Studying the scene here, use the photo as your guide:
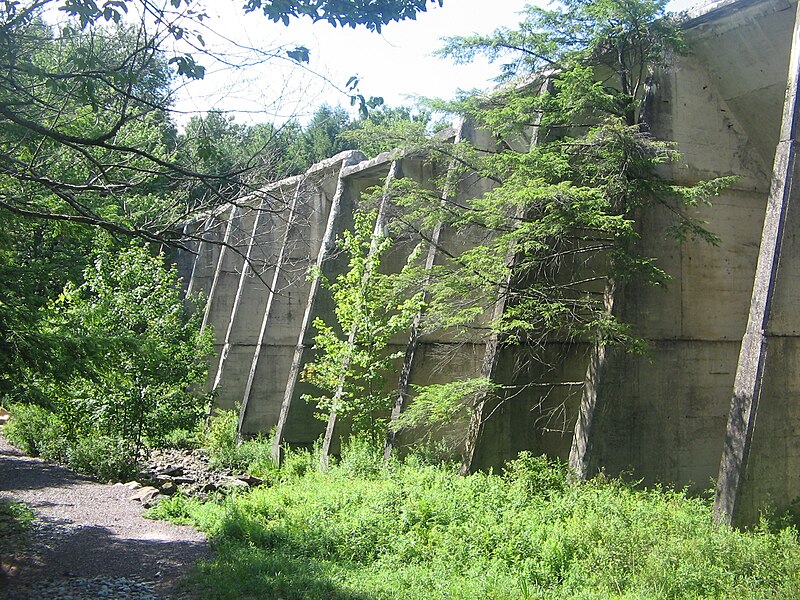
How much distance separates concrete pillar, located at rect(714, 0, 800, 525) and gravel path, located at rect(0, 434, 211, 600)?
5.73 meters

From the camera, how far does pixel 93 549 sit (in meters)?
9.48

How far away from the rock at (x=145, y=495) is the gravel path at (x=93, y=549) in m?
0.15

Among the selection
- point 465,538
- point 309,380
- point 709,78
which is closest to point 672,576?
point 465,538

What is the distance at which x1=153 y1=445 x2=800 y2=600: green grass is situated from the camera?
714cm

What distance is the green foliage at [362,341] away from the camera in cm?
1431

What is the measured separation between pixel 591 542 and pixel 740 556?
1.33 metres

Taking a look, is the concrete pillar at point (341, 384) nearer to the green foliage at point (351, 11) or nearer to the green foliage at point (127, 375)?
the green foliage at point (127, 375)

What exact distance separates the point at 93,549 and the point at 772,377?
7843mm

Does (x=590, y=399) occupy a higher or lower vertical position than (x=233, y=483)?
higher

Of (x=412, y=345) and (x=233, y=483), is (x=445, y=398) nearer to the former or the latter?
(x=412, y=345)

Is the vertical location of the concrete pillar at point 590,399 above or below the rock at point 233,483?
Answer: above

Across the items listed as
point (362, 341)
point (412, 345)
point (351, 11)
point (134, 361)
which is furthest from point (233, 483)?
point (351, 11)

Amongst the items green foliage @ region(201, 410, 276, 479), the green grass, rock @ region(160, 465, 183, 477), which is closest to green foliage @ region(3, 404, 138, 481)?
rock @ region(160, 465, 183, 477)

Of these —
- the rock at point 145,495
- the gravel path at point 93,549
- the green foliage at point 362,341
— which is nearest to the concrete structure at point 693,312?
the green foliage at point 362,341
